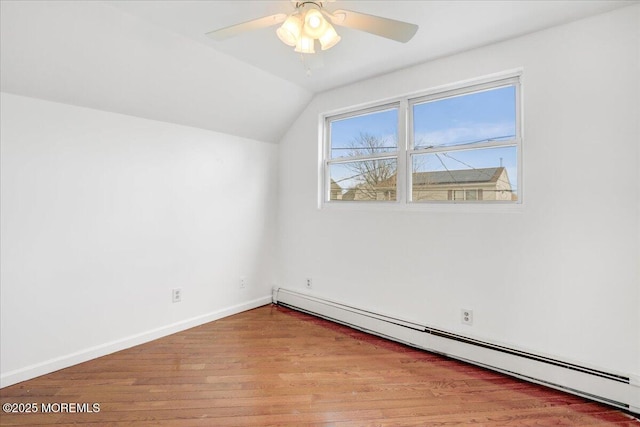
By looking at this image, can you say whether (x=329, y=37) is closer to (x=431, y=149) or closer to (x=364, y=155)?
(x=431, y=149)

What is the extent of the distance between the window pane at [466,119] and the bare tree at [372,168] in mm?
306

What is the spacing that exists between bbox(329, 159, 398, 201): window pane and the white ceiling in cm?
88

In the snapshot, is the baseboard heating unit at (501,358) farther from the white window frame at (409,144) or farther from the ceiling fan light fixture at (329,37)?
the ceiling fan light fixture at (329,37)

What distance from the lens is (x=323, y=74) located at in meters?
2.84

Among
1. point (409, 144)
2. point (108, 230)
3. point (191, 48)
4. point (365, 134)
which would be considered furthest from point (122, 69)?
point (409, 144)

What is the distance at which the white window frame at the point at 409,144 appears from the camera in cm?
227

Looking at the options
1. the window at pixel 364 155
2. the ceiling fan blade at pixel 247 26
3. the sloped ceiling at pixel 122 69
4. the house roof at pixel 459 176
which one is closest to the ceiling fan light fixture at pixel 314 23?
the ceiling fan blade at pixel 247 26

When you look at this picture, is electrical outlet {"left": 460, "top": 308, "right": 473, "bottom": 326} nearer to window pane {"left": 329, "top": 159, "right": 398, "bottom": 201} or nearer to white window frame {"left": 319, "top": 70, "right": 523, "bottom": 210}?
white window frame {"left": 319, "top": 70, "right": 523, "bottom": 210}

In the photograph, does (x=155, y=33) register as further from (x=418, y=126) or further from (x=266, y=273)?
(x=266, y=273)

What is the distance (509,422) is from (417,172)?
183 centimetres

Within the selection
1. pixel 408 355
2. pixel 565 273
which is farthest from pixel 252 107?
pixel 565 273

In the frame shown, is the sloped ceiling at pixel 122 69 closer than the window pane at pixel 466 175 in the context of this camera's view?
Yes

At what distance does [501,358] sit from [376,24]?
7.47ft

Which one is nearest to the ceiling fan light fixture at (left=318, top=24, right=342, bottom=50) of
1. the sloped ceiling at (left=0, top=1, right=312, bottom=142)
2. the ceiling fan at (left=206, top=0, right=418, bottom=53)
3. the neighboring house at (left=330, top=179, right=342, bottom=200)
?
the ceiling fan at (left=206, top=0, right=418, bottom=53)
